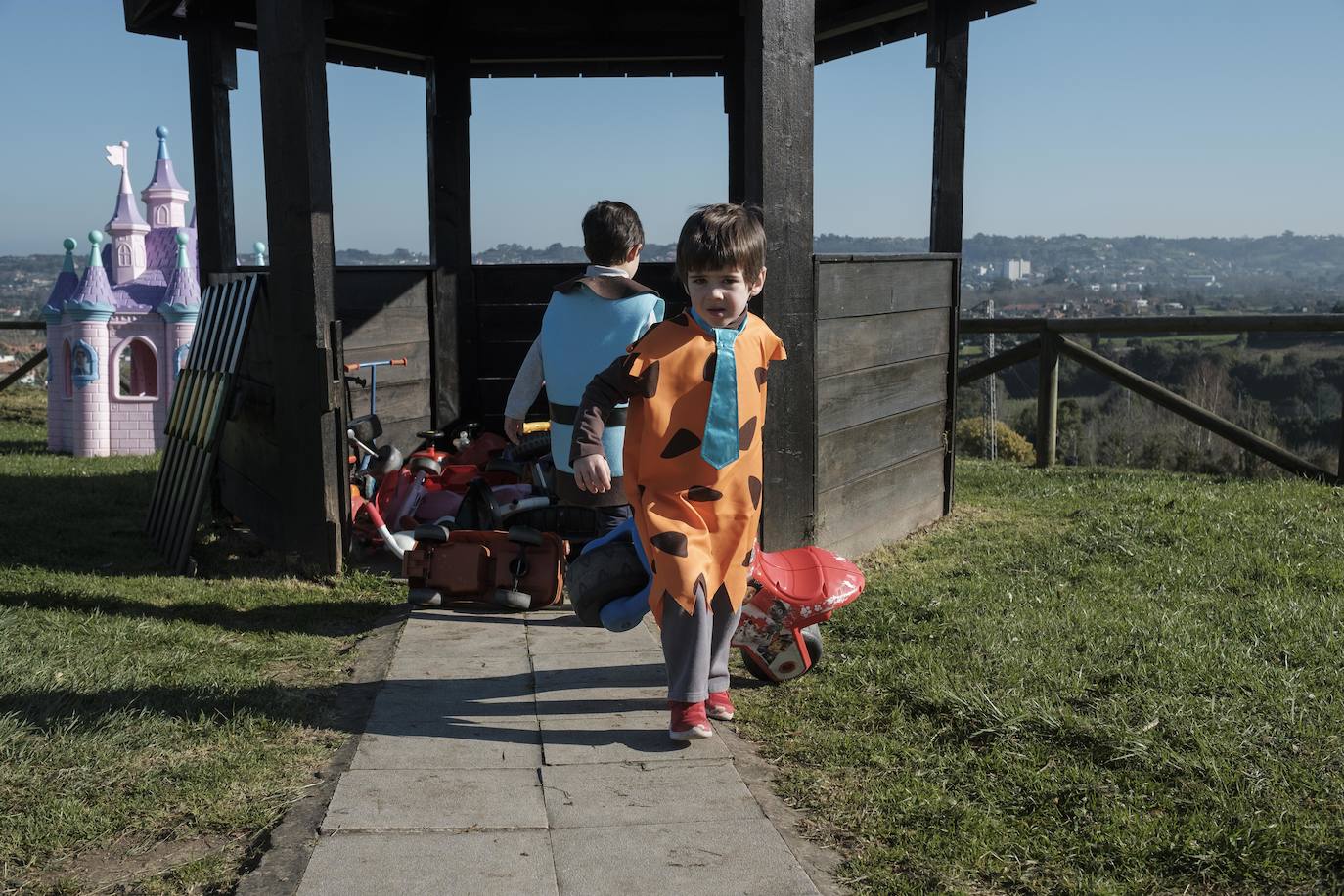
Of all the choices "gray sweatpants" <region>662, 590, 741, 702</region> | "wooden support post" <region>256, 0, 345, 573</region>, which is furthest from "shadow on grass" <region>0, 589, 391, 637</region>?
"gray sweatpants" <region>662, 590, 741, 702</region>

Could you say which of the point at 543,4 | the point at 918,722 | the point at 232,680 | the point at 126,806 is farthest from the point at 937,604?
the point at 543,4

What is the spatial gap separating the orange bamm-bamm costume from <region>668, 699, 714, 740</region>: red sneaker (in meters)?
0.31

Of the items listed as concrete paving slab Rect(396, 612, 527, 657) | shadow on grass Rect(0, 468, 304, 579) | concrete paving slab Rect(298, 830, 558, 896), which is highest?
concrete paving slab Rect(298, 830, 558, 896)

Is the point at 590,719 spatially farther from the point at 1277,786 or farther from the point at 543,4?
the point at 543,4

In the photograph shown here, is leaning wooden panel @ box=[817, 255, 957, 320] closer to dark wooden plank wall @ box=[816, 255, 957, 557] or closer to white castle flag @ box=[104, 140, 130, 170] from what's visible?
dark wooden plank wall @ box=[816, 255, 957, 557]

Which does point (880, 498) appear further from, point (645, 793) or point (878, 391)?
point (645, 793)

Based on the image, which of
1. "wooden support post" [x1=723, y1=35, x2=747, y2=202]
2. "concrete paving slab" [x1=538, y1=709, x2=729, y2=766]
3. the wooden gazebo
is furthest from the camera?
"wooden support post" [x1=723, y1=35, x2=747, y2=202]

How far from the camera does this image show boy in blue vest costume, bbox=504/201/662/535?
14.7 ft

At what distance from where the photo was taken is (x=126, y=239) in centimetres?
1259

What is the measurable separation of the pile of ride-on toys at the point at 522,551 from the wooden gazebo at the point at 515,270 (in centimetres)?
55

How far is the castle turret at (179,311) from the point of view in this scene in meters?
11.7

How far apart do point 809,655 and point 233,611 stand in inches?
106

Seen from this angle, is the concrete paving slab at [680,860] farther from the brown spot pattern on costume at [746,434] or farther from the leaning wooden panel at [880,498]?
the leaning wooden panel at [880,498]

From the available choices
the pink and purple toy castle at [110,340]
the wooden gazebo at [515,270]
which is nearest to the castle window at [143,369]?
the pink and purple toy castle at [110,340]
